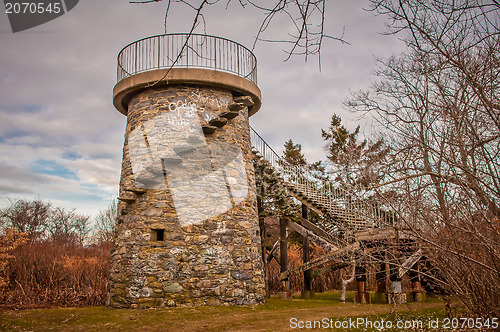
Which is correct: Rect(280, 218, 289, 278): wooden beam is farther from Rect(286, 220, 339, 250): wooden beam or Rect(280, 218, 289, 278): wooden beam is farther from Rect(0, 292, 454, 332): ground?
Rect(0, 292, 454, 332): ground

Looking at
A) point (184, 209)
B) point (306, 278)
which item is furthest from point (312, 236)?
point (184, 209)

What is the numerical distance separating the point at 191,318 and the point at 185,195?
3.15 metres

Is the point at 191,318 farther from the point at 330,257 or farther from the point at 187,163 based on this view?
the point at 330,257

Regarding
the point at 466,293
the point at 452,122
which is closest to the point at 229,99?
the point at 452,122

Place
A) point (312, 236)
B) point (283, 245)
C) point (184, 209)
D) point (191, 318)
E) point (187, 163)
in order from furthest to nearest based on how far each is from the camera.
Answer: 1. point (283, 245)
2. point (312, 236)
3. point (187, 163)
4. point (184, 209)
5. point (191, 318)

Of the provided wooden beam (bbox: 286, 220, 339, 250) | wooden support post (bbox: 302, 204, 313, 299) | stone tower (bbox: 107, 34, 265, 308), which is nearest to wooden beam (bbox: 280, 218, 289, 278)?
wooden beam (bbox: 286, 220, 339, 250)

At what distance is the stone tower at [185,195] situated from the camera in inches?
399

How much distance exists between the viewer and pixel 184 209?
34.6 ft

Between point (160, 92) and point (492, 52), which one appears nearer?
point (492, 52)

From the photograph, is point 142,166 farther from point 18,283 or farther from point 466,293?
point 466,293

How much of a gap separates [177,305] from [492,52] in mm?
8240

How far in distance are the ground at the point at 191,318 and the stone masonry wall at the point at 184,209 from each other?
23.4 inches

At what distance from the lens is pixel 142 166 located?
36.1 ft

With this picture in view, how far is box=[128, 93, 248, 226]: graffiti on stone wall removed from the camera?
1067 centimetres
